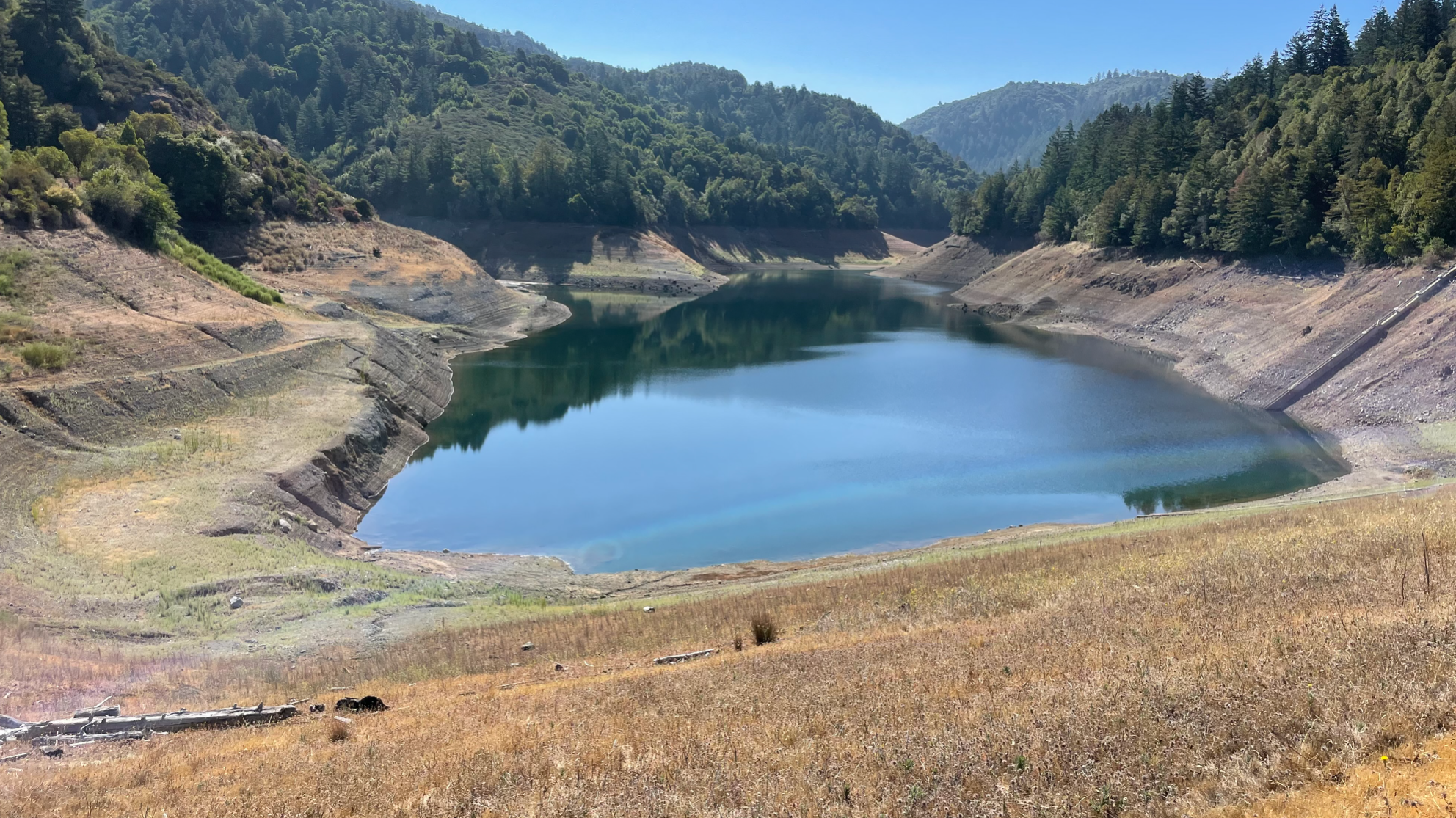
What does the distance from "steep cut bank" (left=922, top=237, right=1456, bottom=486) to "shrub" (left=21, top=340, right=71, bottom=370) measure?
50169mm

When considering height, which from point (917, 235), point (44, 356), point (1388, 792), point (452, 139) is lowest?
point (44, 356)

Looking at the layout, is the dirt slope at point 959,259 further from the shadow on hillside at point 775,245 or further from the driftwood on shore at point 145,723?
the driftwood on shore at point 145,723

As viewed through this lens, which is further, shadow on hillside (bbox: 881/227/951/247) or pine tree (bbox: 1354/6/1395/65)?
shadow on hillside (bbox: 881/227/951/247)

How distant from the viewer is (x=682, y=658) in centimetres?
1725

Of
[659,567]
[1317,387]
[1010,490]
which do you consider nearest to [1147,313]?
[1317,387]

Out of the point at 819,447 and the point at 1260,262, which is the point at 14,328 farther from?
the point at 1260,262

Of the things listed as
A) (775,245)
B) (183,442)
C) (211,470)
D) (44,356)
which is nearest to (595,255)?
(775,245)

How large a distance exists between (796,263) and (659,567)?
13706 cm

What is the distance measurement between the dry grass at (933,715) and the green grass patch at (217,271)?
139 ft

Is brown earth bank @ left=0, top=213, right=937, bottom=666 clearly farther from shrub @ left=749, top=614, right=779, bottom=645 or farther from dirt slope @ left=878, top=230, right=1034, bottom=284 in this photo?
dirt slope @ left=878, top=230, right=1034, bottom=284

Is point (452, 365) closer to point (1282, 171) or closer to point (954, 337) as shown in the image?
point (954, 337)

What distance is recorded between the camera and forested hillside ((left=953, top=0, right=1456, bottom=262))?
188 ft

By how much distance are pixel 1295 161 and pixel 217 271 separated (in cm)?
8038

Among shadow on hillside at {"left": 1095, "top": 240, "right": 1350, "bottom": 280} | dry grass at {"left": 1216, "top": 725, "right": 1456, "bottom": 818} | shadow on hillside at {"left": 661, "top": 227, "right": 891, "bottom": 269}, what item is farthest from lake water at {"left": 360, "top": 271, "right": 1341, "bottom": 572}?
shadow on hillside at {"left": 661, "top": 227, "right": 891, "bottom": 269}
